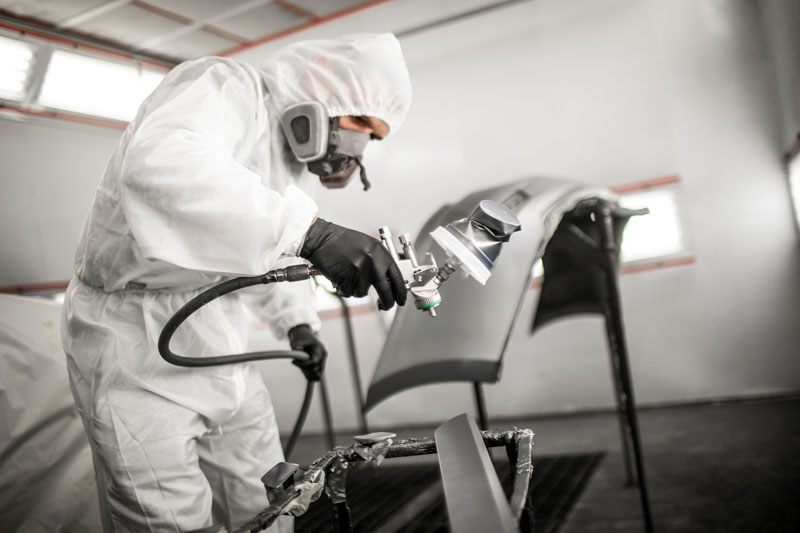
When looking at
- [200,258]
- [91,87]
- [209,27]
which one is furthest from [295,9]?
[200,258]

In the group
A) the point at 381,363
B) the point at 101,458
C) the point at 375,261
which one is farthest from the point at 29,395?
the point at 375,261

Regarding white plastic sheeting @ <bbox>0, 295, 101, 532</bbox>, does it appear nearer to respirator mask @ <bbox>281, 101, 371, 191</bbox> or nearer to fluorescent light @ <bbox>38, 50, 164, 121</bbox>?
fluorescent light @ <bbox>38, 50, 164, 121</bbox>

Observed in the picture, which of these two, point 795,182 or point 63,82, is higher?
point 63,82

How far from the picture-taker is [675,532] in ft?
5.99

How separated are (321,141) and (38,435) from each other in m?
1.06

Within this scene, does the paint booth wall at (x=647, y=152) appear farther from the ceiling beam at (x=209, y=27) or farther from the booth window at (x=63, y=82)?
the booth window at (x=63, y=82)

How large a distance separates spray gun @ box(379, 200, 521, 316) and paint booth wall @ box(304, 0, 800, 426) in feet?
9.03

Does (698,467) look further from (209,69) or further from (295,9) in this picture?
(295,9)

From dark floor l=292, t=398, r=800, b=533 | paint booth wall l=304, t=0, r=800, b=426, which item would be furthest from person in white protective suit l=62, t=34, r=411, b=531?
paint booth wall l=304, t=0, r=800, b=426

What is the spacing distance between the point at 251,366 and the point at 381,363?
1.11 ft

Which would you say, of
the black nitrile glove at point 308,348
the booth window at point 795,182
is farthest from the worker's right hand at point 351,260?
the booth window at point 795,182

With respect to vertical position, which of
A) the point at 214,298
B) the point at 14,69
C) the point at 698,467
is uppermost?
the point at 14,69

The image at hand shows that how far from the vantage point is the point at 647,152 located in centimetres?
335

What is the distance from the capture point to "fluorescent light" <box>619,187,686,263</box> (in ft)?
10.9
